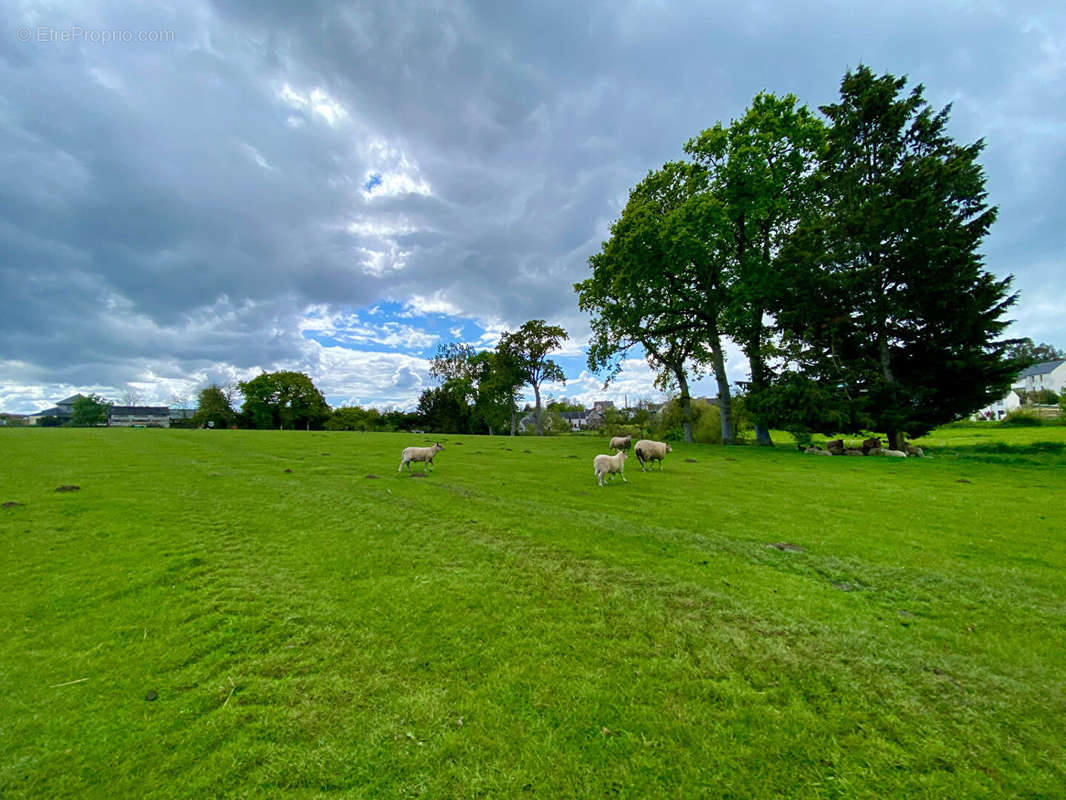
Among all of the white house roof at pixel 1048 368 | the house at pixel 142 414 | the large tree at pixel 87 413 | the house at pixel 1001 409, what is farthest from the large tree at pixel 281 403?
the white house roof at pixel 1048 368

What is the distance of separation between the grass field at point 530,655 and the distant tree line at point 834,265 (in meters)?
16.5

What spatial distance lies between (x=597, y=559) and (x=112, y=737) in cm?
512

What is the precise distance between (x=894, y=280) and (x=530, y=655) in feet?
92.6

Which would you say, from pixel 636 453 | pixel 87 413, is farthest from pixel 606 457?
pixel 87 413

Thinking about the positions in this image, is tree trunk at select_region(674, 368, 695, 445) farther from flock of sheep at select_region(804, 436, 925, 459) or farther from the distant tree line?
flock of sheep at select_region(804, 436, 925, 459)

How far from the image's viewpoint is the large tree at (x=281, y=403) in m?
76.5

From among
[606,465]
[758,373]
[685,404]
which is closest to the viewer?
[606,465]

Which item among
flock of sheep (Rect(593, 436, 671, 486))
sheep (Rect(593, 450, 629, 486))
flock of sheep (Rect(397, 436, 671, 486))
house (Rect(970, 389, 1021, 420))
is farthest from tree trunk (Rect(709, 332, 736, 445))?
house (Rect(970, 389, 1021, 420))

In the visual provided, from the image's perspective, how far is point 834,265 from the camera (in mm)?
22531

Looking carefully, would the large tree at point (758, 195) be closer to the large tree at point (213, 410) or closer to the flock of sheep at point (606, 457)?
the flock of sheep at point (606, 457)

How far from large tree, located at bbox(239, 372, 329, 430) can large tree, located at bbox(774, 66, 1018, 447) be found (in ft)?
271

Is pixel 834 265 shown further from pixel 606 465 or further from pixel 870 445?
pixel 606 465

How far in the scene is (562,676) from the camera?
3381mm

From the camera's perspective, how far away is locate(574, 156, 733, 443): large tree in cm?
2453
